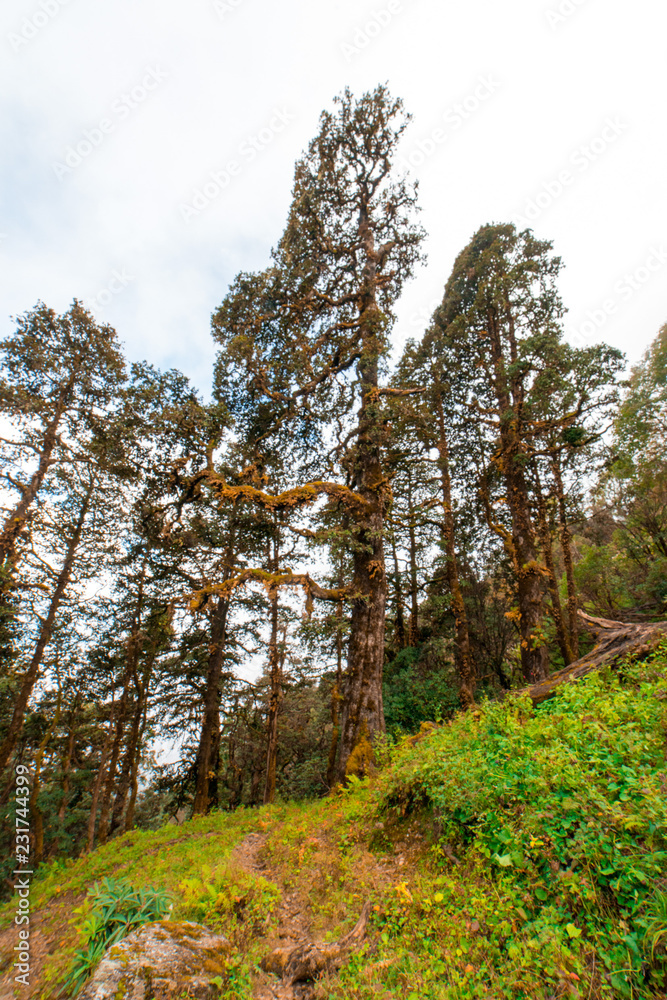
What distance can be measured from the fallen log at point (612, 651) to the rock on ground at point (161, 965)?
15.5ft

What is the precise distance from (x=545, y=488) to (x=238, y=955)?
15.2 meters

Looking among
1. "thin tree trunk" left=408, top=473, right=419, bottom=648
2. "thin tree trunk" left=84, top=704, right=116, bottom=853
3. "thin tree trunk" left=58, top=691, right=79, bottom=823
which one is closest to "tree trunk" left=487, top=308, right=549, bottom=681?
"thin tree trunk" left=408, top=473, right=419, bottom=648

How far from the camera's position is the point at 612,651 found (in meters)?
5.85

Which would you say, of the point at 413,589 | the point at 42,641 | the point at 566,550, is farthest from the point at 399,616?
the point at 42,641

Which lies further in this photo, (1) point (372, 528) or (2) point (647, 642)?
(1) point (372, 528)

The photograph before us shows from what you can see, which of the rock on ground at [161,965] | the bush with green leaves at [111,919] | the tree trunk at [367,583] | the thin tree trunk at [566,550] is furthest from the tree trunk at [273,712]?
the rock on ground at [161,965]

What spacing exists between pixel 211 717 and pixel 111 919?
10721 millimetres

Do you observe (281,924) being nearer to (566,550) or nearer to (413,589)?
(413,589)

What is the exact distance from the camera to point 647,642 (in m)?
5.56

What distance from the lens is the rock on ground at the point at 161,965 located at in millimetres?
2686

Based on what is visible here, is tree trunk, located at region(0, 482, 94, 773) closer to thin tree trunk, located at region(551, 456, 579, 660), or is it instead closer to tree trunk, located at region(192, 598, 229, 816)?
tree trunk, located at region(192, 598, 229, 816)

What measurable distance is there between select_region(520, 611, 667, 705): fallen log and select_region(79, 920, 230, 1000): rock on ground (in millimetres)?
4728

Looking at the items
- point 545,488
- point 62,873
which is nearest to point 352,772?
point 62,873

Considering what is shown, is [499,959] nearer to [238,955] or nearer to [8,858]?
[238,955]
